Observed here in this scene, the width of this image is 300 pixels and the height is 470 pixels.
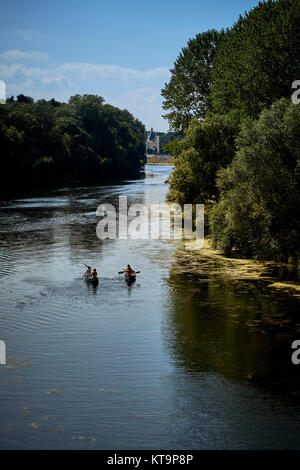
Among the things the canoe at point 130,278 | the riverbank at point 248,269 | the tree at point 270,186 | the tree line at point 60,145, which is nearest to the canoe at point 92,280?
the canoe at point 130,278

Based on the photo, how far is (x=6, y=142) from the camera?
112 m

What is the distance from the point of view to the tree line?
383 feet

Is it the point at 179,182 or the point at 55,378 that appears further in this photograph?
the point at 179,182

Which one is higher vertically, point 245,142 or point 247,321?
point 245,142

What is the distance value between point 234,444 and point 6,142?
105638 millimetres

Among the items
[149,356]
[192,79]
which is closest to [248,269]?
[149,356]

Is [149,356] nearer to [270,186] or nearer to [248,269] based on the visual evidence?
[270,186]

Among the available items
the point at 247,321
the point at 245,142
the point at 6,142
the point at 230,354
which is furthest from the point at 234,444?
the point at 6,142

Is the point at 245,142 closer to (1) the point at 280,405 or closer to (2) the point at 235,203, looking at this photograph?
(2) the point at 235,203

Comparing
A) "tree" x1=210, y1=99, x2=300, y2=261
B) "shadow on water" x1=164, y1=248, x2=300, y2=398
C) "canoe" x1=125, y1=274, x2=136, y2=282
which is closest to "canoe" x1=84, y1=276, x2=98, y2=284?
"canoe" x1=125, y1=274, x2=136, y2=282
